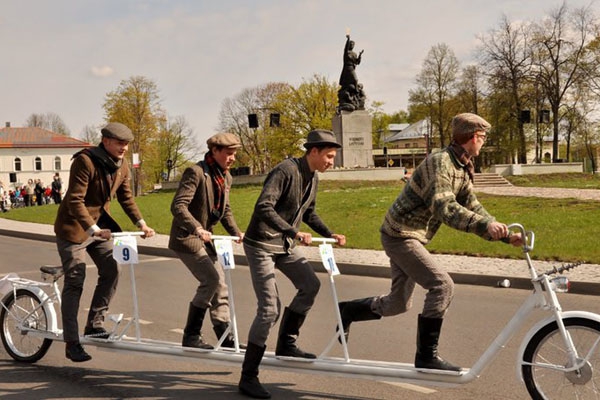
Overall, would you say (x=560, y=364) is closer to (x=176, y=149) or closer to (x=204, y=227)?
(x=204, y=227)

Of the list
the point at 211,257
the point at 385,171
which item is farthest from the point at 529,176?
the point at 211,257

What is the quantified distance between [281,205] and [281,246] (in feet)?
0.90

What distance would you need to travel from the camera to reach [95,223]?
539 centimetres

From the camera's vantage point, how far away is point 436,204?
420 cm

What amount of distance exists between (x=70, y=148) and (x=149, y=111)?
1902 inches

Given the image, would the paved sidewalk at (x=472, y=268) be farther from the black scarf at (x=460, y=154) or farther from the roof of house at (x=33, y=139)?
the roof of house at (x=33, y=139)

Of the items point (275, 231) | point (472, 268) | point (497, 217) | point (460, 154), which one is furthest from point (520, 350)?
point (497, 217)

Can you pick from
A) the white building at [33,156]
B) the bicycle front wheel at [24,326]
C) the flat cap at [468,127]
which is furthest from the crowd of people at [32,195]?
the white building at [33,156]

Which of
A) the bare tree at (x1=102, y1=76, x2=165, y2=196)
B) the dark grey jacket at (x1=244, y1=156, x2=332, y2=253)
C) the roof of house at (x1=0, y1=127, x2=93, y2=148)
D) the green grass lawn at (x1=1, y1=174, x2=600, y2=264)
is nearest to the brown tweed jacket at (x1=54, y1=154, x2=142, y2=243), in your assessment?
the dark grey jacket at (x1=244, y1=156, x2=332, y2=253)

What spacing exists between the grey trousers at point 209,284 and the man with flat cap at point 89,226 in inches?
20.7

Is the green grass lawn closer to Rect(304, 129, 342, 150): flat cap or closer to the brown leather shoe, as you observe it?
Rect(304, 129, 342, 150): flat cap

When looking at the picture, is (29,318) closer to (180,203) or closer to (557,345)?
(180,203)

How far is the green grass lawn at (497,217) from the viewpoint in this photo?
11930 mm

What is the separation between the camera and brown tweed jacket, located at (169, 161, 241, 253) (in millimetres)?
5133
